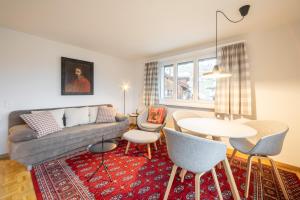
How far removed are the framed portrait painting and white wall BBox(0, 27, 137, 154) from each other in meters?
0.11

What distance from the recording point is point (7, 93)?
257cm

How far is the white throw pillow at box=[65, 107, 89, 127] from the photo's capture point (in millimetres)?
3004

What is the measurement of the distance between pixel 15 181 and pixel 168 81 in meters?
3.51

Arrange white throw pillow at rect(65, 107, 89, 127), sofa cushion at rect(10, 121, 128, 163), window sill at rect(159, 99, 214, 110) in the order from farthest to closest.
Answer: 1. window sill at rect(159, 99, 214, 110)
2. white throw pillow at rect(65, 107, 89, 127)
3. sofa cushion at rect(10, 121, 128, 163)

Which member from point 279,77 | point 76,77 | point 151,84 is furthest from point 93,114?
point 279,77

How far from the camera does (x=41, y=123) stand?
2406 mm

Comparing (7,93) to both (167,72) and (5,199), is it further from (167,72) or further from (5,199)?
(167,72)

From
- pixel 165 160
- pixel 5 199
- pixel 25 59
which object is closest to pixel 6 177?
pixel 5 199

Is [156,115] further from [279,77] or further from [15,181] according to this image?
[15,181]

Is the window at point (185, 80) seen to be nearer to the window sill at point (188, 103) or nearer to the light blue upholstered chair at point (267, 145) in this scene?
the window sill at point (188, 103)

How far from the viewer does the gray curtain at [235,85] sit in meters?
2.57

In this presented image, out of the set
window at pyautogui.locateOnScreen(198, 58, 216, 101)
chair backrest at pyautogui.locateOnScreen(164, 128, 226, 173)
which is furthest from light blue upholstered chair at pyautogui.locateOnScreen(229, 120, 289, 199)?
window at pyautogui.locateOnScreen(198, 58, 216, 101)

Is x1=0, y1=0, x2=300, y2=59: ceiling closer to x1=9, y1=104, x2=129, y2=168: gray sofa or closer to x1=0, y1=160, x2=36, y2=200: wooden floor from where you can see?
x1=9, y1=104, x2=129, y2=168: gray sofa

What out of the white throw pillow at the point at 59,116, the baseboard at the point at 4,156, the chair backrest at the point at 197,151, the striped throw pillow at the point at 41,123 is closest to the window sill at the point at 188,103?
the chair backrest at the point at 197,151
